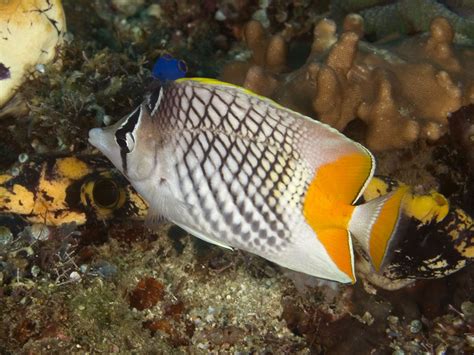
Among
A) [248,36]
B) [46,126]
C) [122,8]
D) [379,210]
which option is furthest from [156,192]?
[122,8]

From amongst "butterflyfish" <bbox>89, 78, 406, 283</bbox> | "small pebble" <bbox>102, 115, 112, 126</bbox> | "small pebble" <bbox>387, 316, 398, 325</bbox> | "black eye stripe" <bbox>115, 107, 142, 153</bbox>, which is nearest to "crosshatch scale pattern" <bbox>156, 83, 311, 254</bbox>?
"butterflyfish" <bbox>89, 78, 406, 283</bbox>

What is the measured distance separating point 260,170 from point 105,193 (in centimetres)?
132

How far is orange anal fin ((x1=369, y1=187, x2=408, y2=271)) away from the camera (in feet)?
6.79

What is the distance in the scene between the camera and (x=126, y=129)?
2.15 meters

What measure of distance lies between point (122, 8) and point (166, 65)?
8.06 feet

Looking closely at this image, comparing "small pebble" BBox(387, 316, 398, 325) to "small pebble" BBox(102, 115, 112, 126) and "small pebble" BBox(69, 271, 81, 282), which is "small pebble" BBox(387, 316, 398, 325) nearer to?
"small pebble" BBox(69, 271, 81, 282)

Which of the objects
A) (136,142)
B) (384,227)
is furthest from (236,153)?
(384,227)

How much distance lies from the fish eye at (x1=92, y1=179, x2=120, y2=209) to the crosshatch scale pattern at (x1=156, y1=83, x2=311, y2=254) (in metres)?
1.04

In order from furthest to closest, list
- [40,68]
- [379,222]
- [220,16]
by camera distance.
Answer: [220,16]
[40,68]
[379,222]

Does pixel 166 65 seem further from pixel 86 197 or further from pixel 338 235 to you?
pixel 338 235

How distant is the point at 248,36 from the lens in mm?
3977

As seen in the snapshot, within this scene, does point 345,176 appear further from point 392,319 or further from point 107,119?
point 107,119

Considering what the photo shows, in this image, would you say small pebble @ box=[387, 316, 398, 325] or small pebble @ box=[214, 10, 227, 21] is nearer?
small pebble @ box=[387, 316, 398, 325]

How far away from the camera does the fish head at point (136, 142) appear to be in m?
2.14
